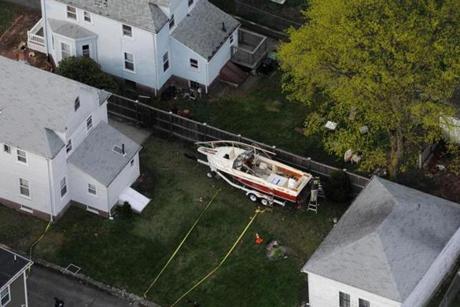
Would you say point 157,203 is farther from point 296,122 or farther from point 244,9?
point 244,9

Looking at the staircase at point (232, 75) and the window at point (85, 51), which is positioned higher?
the staircase at point (232, 75)

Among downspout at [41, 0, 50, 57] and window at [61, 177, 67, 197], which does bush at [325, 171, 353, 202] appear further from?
downspout at [41, 0, 50, 57]

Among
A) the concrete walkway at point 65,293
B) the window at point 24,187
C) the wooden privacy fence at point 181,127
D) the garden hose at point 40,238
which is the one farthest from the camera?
the wooden privacy fence at point 181,127

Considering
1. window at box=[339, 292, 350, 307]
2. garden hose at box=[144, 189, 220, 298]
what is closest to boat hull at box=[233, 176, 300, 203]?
garden hose at box=[144, 189, 220, 298]

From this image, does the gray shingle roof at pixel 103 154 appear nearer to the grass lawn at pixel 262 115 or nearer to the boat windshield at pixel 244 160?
the boat windshield at pixel 244 160

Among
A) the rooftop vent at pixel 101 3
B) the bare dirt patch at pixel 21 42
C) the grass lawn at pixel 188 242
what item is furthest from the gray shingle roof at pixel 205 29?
the bare dirt patch at pixel 21 42

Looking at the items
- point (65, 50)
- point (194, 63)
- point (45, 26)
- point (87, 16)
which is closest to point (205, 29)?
point (194, 63)
